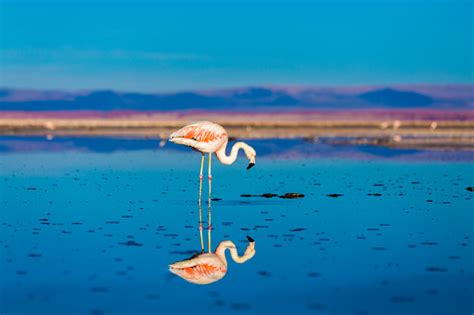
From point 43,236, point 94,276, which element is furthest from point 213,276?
point 43,236

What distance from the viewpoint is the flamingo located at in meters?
9.52

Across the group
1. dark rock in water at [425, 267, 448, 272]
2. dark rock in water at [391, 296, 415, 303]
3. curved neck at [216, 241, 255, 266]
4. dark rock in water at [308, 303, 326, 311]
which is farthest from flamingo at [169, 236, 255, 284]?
dark rock in water at [425, 267, 448, 272]

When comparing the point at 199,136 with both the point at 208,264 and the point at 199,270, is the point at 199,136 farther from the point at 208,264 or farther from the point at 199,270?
the point at 199,270

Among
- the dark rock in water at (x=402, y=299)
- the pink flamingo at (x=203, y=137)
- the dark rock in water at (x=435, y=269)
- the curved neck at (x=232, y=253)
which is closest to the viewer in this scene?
the dark rock in water at (x=402, y=299)

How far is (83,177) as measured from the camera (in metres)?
21.5

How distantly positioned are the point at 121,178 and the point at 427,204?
843cm

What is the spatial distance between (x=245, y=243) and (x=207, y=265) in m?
1.56

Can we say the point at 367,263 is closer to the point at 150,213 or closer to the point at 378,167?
the point at 150,213

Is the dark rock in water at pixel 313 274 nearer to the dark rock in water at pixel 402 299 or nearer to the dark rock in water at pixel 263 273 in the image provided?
the dark rock in water at pixel 263 273

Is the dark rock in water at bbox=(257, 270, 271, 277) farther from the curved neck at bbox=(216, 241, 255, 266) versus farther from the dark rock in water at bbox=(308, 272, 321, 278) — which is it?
the curved neck at bbox=(216, 241, 255, 266)

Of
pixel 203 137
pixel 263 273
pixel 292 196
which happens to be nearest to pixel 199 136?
pixel 203 137

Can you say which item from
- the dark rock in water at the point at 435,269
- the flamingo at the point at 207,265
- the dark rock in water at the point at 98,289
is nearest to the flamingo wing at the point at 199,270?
the flamingo at the point at 207,265

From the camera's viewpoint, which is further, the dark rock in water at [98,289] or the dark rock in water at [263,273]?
the dark rock in water at [263,273]

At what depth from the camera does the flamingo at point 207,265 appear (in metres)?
9.52
